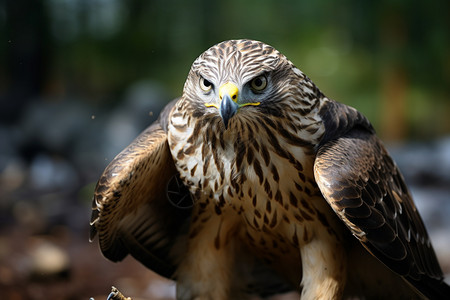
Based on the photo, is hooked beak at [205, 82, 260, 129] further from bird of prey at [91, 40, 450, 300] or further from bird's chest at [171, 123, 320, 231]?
bird's chest at [171, 123, 320, 231]

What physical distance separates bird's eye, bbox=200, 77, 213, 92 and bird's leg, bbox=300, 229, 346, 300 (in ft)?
2.93

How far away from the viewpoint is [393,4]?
9281 mm

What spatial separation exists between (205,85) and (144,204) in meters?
0.90

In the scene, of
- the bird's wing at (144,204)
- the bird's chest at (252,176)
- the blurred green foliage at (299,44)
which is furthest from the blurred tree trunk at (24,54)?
the bird's chest at (252,176)

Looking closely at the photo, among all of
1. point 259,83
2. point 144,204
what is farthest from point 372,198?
point 144,204

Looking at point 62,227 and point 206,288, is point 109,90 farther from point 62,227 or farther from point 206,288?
point 206,288

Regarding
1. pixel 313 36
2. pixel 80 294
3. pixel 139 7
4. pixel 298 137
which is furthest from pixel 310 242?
pixel 139 7

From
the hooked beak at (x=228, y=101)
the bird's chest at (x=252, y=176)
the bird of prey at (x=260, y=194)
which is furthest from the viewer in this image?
the bird's chest at (x=252, y=176)

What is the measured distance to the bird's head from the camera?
7.52 feet

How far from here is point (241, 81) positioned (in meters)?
2.30

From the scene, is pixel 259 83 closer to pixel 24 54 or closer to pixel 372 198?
pixel 372 198

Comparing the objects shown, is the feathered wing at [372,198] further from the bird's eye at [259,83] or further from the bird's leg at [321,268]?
the bird's eye at [259,83]

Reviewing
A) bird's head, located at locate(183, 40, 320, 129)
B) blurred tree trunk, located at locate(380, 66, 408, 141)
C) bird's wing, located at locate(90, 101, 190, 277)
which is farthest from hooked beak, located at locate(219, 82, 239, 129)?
blurred tree trunk, located at locate(380, 66, 408, 141)

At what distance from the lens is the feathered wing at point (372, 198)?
2.48 m
